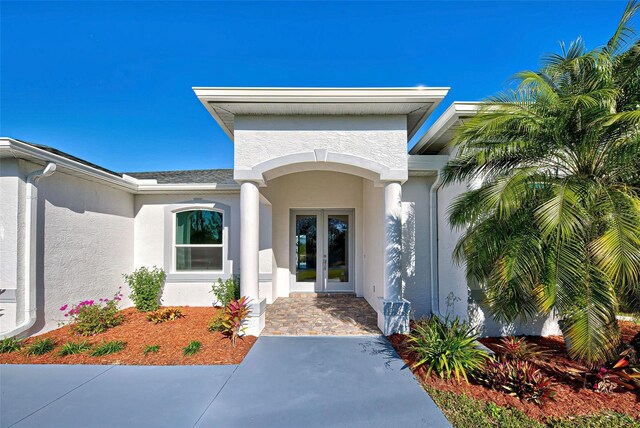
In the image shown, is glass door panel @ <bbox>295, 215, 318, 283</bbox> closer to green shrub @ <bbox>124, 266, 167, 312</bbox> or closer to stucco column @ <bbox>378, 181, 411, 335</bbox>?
stucco column @ <bbox>378, 181, 411, 335</bbox>

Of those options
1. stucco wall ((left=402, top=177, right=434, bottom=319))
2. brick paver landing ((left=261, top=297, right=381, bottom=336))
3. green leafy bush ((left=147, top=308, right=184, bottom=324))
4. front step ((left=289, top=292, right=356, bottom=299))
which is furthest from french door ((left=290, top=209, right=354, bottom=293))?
green leafy bush ((left=147, top=308, right=184, bottom=324))

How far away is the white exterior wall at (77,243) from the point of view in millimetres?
6082

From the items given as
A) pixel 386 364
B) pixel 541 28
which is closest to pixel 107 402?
pixel 386 364

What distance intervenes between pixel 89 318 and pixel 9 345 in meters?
1.20

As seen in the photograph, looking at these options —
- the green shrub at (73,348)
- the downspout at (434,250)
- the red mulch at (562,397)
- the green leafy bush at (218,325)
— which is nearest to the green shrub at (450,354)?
the red mulch at (562,397)

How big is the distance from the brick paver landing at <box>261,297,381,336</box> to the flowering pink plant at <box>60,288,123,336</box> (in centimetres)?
365

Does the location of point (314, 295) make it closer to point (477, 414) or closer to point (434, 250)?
point (434, 250)

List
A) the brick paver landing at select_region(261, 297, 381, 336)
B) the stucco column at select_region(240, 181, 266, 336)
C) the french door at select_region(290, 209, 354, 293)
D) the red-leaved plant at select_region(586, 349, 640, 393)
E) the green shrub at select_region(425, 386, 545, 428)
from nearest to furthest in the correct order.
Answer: the green shrub at select_region(425, 386, 545, 428), the red-leaved plant at select_region(586, 349, 640, 393), the stucco column at select_region(240, 181, 266, 336), the brick paver landing at select_region(261, 297, 381, 336), the french door at select_region(290, 209, 354, 293)

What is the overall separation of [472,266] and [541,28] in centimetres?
640

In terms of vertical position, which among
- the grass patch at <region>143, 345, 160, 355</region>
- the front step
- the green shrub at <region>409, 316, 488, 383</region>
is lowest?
the front step

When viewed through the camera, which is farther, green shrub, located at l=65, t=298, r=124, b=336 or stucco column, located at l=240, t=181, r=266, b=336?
stucco column, located at l=240, t=181, r=266, b=336

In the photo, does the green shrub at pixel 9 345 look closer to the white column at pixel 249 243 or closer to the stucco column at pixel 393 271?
the white column at pixel 249 243

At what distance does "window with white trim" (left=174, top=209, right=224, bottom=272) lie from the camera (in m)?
8.77

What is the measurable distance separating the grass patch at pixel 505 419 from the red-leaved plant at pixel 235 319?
381 cm
